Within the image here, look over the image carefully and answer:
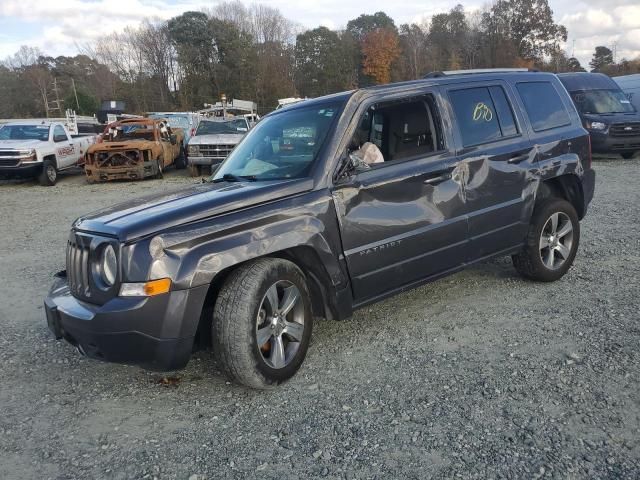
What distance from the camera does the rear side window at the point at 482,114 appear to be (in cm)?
448

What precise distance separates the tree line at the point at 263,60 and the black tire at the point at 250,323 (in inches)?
1936

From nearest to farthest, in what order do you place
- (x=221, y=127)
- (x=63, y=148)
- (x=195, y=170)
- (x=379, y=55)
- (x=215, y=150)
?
1. (x=215, y=150)
2. (x=195, y=170)
3. (x=63, y=148)
4. (x=221, y=127)
5. (x=379, y=55)

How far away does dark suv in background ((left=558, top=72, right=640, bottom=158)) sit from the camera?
1462 cm

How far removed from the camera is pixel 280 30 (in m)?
71.6

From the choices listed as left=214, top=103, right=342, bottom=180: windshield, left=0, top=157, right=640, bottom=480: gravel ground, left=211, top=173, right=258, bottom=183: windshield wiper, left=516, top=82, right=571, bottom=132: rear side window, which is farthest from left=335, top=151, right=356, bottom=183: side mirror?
left=516, top=82, right=571, bottom=132: rear side window

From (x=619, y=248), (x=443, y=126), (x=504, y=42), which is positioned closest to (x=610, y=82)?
(x=619, y=248)

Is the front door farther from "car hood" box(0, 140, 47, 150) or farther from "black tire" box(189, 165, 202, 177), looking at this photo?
"car hood" box(0, 140, 47, 150)

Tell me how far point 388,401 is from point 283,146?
2022mm

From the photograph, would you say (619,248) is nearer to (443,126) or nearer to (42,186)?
(443,126)

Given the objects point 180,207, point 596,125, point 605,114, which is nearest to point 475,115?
point 180,207

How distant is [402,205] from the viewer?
4.03 m

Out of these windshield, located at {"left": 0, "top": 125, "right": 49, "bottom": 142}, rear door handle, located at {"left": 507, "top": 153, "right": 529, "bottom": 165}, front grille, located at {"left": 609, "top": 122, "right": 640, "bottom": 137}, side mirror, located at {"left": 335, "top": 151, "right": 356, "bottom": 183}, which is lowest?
front grille, located at {"left": 609, "top": 122, "right": 640, "bottom": 137}

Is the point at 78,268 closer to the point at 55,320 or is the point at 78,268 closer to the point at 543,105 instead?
the point at 55,320

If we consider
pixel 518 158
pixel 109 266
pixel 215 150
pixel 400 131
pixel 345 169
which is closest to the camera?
pixel 109 266
